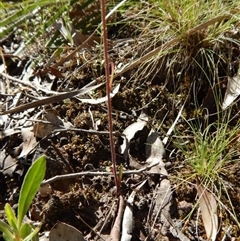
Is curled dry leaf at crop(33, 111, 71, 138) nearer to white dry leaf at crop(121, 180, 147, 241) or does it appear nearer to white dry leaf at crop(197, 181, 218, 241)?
white dry leaf at crop(121, 180, 147, 241)

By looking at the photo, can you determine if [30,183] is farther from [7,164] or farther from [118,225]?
[7,164]

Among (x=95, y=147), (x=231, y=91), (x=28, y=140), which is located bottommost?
(x=231, y=91)

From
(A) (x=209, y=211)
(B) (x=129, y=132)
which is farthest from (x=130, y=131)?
(A) (x=209, y=211)

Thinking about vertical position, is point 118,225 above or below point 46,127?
below

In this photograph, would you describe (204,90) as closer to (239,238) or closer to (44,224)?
(239,238)

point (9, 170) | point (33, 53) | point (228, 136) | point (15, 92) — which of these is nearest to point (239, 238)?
point (228, 136)

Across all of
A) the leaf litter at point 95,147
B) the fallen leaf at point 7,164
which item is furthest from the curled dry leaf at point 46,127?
the fallen leaf at point 7,164
